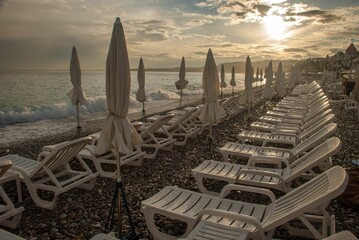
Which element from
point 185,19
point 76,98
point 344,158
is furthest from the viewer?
point 185,19

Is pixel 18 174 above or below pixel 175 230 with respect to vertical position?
above

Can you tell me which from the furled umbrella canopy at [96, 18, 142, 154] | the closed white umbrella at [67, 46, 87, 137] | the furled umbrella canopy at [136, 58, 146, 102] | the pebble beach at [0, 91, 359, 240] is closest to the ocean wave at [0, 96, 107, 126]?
the furled umbrella canopy at [136, 58, 146, 102]

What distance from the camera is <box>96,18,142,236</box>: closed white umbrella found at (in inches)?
119

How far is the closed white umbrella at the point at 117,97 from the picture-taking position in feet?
9.92

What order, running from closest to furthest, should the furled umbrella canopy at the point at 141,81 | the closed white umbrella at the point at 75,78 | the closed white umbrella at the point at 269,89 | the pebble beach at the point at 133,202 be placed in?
the pebble beach at the point at 133,202
the closed white umbrella at the point at 75,78
the furled umbrella canopy at the point at 141,81
the closed white umbrella at the point at 269,89

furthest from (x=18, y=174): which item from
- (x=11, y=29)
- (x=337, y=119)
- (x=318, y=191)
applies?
(x=11, y=29)

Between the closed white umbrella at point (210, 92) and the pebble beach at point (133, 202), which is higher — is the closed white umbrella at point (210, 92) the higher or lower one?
the higher one

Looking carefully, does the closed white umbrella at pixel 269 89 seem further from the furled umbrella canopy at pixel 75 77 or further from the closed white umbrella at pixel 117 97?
the closed white umbrella at pixel 117 97

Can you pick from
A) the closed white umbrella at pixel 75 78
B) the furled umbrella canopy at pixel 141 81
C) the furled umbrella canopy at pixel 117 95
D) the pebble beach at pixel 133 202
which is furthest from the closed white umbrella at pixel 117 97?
the furled umbrella canopy at pixel 141 81

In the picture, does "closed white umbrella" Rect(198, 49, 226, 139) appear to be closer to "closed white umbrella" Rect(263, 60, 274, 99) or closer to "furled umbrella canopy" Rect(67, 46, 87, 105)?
"furled umbrella canopy" Rect(67, 46, 87, 105)

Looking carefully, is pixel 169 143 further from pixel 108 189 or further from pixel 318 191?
pixel 318 191

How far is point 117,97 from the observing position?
311 centimetres

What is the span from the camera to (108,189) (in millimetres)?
4566

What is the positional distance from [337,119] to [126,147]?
10.5m
